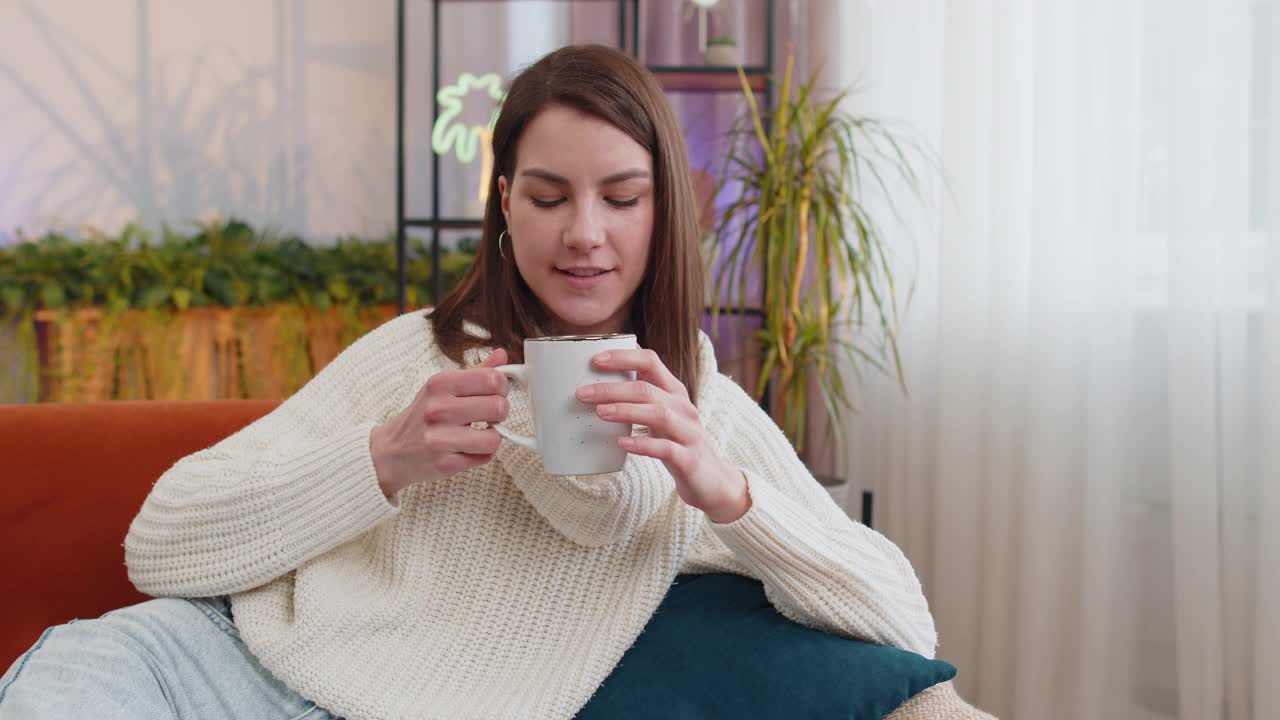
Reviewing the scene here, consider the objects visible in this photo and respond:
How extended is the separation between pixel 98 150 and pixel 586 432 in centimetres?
314

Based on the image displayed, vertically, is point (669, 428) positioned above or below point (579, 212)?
below

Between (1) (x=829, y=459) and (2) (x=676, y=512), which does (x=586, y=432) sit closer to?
(2) (x=676, y=512)

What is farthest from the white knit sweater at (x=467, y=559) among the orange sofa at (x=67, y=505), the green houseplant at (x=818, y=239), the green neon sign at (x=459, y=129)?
the green neon sign at (x=459, y=129)

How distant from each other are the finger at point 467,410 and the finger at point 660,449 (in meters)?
0.14

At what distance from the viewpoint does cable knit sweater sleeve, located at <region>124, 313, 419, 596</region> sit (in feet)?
3.47

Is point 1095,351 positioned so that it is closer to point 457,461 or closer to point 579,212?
point 579,212

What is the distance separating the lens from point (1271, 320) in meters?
1.63

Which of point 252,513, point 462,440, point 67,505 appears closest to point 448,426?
point 462,440

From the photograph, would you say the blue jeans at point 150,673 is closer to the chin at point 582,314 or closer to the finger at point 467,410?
the finger at point 467,410

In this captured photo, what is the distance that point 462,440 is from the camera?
94cm

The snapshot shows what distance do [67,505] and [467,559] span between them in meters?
0.58

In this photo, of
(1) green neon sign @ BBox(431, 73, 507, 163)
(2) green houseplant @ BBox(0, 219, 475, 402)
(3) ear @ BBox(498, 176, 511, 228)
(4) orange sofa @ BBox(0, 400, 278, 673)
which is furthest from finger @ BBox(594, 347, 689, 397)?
(2) green houseplant @ BBox(0, 219, 475, 402)

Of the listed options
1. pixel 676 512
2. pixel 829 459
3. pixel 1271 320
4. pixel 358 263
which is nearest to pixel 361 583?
pixel 676 512

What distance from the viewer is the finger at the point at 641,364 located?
807mm
